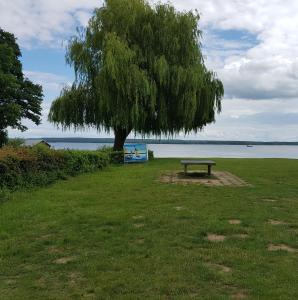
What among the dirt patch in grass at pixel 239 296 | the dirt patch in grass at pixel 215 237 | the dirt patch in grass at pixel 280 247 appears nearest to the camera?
the dirt patch in grass at pixel 239 296

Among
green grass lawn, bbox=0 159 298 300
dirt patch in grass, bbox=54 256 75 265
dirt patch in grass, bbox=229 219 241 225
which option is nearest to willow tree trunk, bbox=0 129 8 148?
green grass lawn, bbox=0 159 298 300

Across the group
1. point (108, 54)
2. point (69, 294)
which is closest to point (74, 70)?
point (108, 54)

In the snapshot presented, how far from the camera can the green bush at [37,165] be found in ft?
34.6

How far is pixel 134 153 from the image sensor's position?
23.5 metres

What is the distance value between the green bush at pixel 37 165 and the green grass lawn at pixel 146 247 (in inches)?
31.4

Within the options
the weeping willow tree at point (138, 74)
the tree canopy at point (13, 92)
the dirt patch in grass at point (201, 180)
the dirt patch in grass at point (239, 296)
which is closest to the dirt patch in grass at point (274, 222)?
the dirt patch in grass at point (239, 296)

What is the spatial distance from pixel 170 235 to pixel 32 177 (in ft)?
21.0

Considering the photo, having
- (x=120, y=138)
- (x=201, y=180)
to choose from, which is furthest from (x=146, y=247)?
(x=120, y=138)

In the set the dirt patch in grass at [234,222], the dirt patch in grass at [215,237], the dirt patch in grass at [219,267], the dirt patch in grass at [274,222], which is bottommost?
the dirt patch in grass at [219,267]

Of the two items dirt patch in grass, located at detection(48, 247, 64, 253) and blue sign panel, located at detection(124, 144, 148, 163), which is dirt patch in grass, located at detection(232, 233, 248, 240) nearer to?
dirt patch in grass, located at detection(48, 247, 64, 253)

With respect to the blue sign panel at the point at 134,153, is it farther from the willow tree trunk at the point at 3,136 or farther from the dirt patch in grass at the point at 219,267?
the dirt patch in grass at the point at 219,267

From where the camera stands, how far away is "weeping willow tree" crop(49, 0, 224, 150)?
2259 centimetres

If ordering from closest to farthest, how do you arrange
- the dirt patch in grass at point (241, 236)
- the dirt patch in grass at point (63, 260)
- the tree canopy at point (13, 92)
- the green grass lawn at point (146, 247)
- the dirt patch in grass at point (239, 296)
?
the dirt patch in grass at point (239, 296)
the green grass lawn at point (146, 247)
the dirt patch in grass at point (63, 260)
the dirt patch in grass at point (241, 236)
the tree canopy at point (13, 92)

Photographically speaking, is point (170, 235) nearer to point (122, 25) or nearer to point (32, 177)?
point (32, 177)
